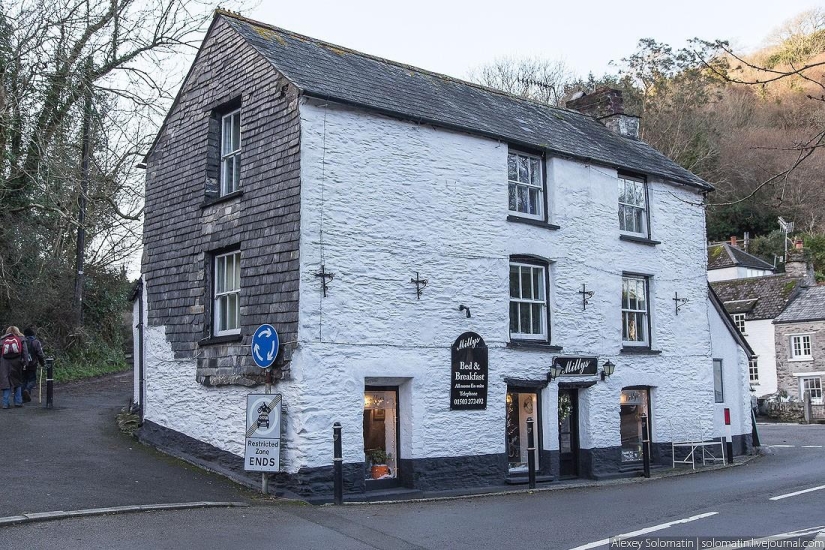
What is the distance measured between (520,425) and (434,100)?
6.65m

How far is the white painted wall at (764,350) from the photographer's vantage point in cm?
4144

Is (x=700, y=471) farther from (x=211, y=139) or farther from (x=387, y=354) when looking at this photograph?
(x=211, y=139)

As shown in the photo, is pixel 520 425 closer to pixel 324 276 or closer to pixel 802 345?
pixel 324 276

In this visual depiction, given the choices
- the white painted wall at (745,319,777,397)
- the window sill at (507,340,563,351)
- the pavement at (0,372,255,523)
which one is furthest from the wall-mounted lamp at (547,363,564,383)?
the white painted wall at (745,319,777,397)

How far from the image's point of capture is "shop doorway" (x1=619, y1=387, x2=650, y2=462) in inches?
752

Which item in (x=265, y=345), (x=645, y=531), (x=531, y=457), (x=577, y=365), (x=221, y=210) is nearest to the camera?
(x=645, y=531)

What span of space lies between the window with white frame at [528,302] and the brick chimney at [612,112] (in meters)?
6.97

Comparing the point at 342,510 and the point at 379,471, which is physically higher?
the point at 379,471

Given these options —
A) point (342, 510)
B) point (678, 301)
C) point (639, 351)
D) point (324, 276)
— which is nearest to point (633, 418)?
point (639, 351)

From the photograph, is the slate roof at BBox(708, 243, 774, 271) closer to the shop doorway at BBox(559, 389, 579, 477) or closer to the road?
the shop doorway at BBox(559, 389, 579, 477)

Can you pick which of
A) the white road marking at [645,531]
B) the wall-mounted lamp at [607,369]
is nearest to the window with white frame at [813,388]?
the wall-mounted lamp at [607,369]

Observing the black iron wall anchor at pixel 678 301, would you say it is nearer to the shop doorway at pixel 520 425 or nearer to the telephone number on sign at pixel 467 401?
the shop doorway at pixel 520 425

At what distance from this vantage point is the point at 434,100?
17.3 meters

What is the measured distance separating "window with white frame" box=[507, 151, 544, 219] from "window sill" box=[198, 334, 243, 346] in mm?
6019
